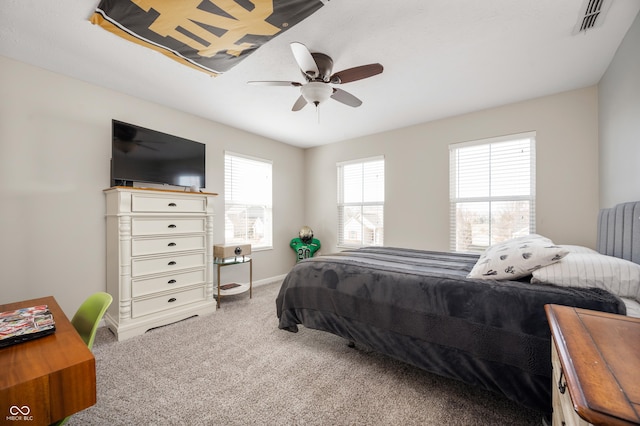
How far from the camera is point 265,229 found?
4754 mm

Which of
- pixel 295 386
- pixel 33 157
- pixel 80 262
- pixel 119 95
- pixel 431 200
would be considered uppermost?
pixel 119 95

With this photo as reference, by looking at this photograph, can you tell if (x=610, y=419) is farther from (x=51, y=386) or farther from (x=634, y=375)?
(x=51, y=386)

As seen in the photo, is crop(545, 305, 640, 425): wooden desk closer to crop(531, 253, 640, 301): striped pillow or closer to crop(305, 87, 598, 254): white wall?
crop(531, 253, 640, 301): striped pillow

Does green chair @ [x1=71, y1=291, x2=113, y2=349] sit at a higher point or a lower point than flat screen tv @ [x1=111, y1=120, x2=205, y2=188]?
lower

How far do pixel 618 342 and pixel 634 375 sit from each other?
22 centimetres

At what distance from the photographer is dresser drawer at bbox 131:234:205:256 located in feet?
8.81

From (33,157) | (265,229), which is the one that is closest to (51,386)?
(33,157)

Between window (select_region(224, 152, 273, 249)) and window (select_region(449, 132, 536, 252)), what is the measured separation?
308 cm

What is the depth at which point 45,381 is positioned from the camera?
731 millimetres

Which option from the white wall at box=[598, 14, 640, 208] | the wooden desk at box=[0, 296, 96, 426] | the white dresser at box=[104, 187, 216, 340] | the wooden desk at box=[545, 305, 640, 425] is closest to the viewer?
the wooden desk at box=[545, 305, 640, 425]

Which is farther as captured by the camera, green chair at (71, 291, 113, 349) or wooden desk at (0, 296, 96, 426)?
green chair at (71, 291, 113, 349)

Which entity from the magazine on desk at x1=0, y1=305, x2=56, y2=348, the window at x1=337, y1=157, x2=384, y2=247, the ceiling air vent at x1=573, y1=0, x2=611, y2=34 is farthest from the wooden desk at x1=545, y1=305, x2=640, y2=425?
the window at x1=337, y1=157, x2=384, y2=247

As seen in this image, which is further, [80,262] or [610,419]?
[80,262]

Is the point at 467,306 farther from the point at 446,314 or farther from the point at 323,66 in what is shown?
the point at 323,66
